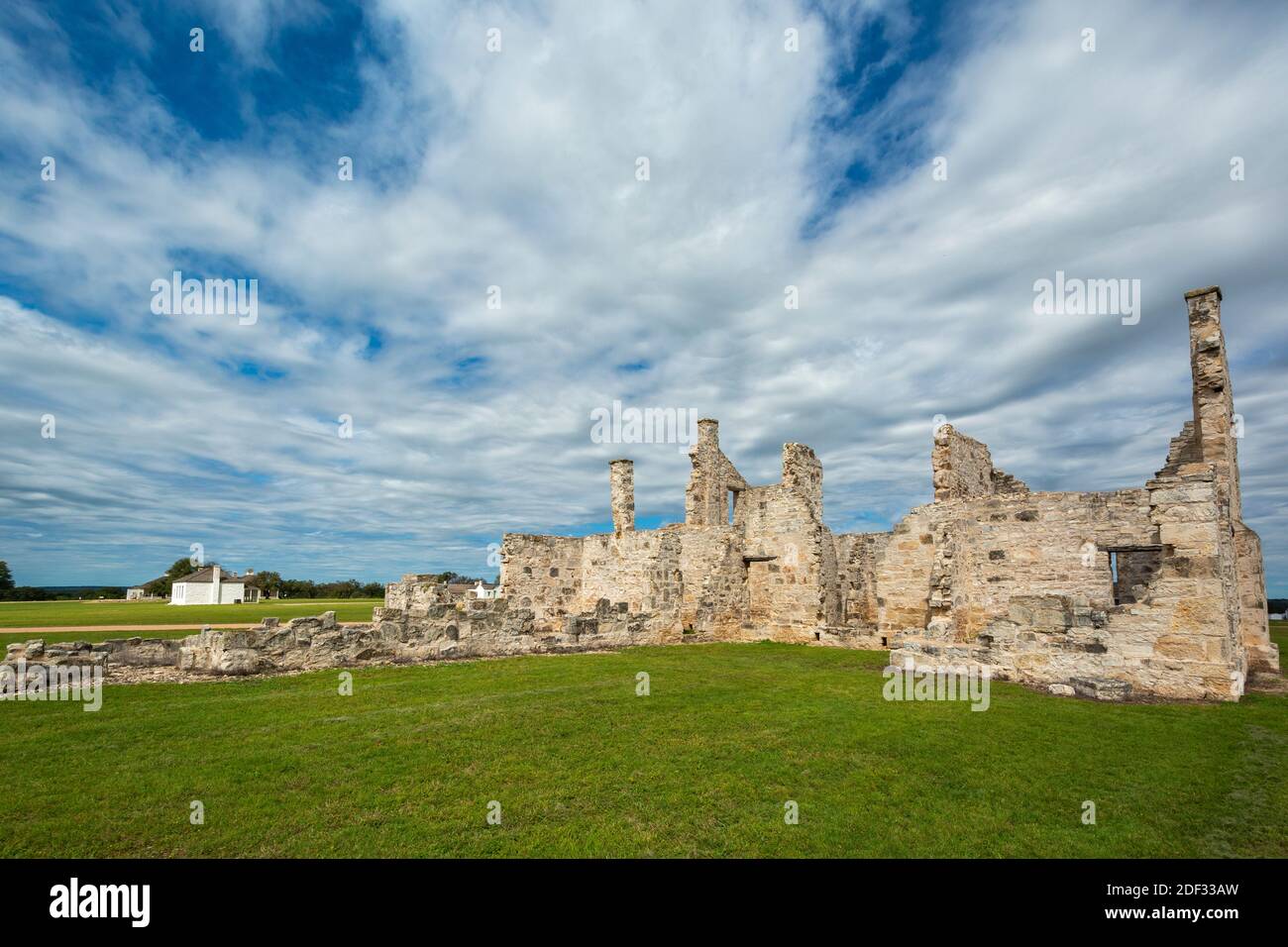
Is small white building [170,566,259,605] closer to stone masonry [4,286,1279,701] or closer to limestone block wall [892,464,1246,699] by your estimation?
stone masonry [4,286,1279,701]

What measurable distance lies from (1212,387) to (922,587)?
8.79m

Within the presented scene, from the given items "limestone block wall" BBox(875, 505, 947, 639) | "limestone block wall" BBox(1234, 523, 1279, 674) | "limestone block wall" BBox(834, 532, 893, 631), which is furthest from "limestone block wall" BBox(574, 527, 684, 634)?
"limestone block wall" BBox(1234, 523, 1279, 674)

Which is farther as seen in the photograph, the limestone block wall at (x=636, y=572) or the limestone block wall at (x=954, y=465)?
the limestone block wall at (x=636, y=572)

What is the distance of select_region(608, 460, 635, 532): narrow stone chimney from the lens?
85.1 feet

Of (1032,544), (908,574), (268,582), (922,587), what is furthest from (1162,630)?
(268,582)

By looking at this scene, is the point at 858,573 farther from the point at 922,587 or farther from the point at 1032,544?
the point at 1032,544

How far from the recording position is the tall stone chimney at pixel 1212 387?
51.6ft

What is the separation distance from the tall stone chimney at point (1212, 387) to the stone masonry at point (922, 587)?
0.14 ft

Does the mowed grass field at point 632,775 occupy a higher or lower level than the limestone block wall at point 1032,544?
lower

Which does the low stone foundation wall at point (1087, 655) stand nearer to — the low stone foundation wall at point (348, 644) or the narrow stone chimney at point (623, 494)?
the low stone foundation wall at point (348, 644)

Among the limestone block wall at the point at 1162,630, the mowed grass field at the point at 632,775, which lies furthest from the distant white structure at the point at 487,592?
the limestone block wall at the point at 1162,630

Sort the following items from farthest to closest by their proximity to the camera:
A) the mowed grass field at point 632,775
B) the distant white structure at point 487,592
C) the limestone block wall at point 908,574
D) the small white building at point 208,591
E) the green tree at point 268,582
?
the green tree at point 268,582
the small white building at point 208,591
the distant white structure at point 487,592
the limestone block wall at point 908,574
the mowed grass field at point 632,775

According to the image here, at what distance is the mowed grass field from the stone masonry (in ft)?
5.61
